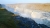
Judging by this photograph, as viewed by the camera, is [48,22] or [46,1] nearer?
[48,22]

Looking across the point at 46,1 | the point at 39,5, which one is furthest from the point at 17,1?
the point at 46,1

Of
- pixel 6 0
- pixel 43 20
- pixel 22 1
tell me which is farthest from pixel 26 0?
pixel 43 20

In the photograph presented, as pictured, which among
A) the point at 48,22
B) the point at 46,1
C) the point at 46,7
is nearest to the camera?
the point at 48,22

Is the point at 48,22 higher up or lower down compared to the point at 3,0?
lower down

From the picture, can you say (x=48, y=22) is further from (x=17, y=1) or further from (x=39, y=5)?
(x=17, y=1)

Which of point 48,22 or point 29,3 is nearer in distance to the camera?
point 48,22

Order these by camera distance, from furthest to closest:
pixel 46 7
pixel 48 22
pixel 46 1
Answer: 1. pixel 46 1
2. pixel 46 7
3. pixel 48 22

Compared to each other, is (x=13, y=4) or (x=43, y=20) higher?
(x=13, y=4)

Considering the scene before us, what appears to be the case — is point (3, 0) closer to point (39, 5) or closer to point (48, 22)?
point (39, 5)

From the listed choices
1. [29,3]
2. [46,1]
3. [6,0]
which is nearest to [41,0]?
[46,1]
